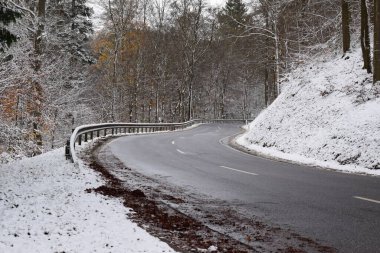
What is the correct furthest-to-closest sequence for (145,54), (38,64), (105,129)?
(145,54)
(105,129)
(38,64)

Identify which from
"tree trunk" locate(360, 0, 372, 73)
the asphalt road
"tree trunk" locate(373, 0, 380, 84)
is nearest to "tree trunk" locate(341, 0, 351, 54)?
"tree trunk" locate(360, 0, 372, 73)

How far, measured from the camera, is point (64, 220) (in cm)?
655

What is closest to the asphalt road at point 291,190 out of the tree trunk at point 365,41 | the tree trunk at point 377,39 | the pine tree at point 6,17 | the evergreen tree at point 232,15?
the pine tree at point 6,17

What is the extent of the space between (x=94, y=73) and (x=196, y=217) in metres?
45.8

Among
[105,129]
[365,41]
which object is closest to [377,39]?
[365,41]

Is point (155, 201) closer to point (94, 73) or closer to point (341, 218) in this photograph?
point (341, 218)

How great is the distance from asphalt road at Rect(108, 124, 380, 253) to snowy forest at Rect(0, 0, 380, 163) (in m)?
6.20

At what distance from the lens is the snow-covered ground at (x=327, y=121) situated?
50.6ft

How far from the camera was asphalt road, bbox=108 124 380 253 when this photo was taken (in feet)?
21.8

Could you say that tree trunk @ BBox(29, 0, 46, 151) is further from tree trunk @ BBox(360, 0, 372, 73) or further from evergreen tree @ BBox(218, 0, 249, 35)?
evergreen tree @ BBox(218, 0, 249, 35)

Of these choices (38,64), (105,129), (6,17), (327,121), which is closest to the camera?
(6,17)

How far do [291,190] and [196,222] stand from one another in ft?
12.1

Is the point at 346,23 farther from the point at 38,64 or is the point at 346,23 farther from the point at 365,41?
the point at 38,64

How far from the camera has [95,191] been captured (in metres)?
9.05
